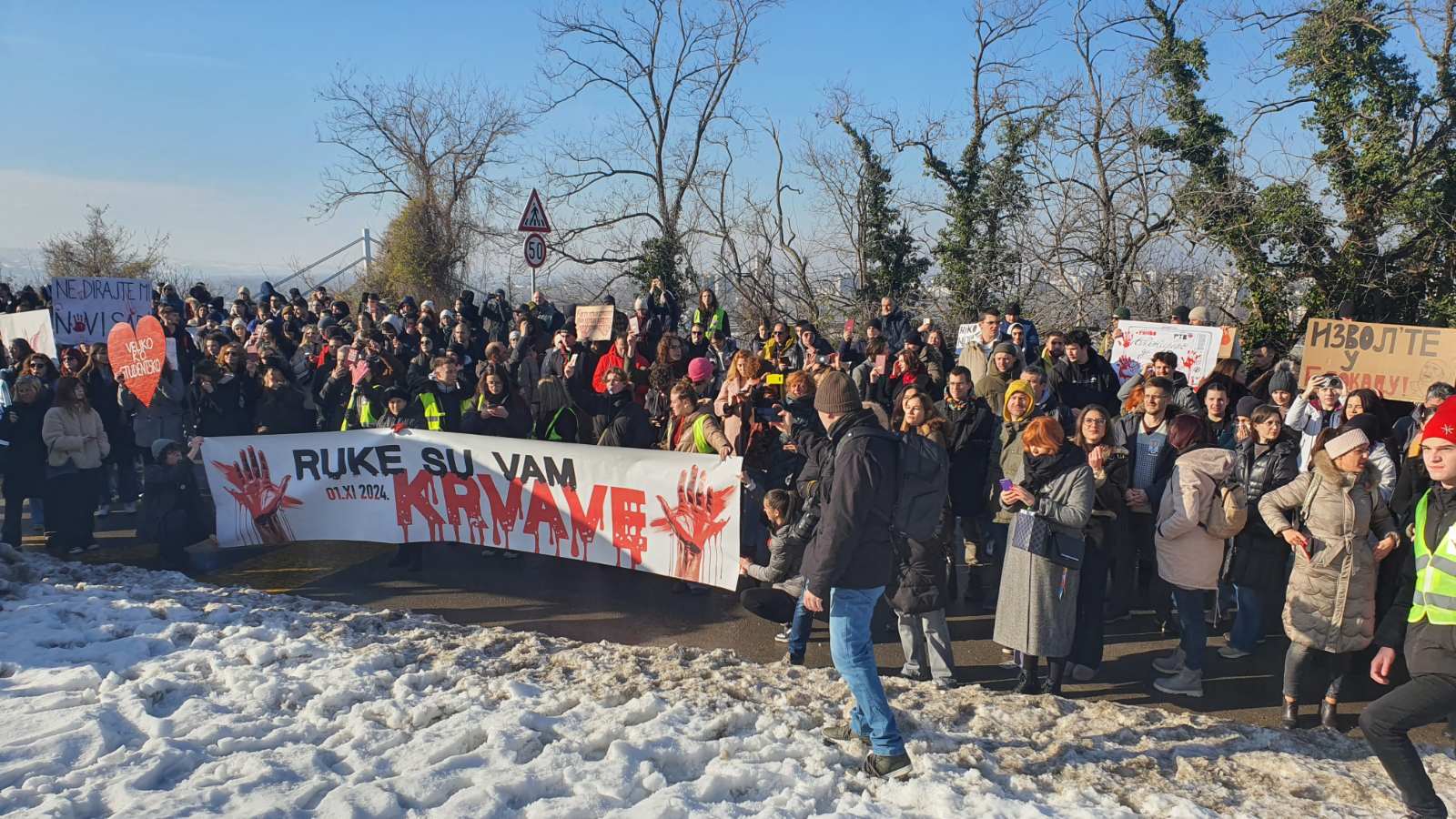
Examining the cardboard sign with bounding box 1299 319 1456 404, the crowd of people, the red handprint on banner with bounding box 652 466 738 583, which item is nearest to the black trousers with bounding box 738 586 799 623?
the crowd of people

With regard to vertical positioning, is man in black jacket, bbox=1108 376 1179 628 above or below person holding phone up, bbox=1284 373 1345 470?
below

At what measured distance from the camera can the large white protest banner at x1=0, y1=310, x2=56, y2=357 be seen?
12.0m

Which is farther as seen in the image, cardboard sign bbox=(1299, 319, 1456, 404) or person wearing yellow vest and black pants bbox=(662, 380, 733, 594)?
cardboard sign bbox=(1299, 319, 1456, 404)

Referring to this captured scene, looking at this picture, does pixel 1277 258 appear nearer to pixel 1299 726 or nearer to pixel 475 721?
pixel 1299 726

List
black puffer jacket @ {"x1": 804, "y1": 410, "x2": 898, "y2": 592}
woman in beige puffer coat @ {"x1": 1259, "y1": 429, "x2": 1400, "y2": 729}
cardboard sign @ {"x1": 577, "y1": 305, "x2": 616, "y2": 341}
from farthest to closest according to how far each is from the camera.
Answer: cardboard sign @ {"x1": 577, "y1": 305, "x2": 616, "y2": 341}
woman in beige puffer coat @ {"x1": 1259, "y1": 429, "x2": 1400, "y2": 729}
black puffer jacket @ {"x1": 804, "y1": 410, "x2": 898, "y2": 592}

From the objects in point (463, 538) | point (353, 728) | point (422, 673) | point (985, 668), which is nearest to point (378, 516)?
point (463, 538)

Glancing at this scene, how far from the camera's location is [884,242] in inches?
768

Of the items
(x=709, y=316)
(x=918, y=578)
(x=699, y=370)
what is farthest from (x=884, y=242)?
(x=918, y=578)

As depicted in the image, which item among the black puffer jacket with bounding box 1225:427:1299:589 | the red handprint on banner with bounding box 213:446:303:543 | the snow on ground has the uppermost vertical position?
the black puffer jacket with bounding box 1225:427:1299:589

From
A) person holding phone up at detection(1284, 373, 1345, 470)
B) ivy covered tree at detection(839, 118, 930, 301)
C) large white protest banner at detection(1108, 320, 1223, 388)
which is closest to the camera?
person holding phone up at detection(1284, 373, 1345, 470)

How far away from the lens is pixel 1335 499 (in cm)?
477

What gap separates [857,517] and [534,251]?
938 centimetres

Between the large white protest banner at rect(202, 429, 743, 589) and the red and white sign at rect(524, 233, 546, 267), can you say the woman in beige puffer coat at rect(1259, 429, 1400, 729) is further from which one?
the red and white sign at rect(524, 233, 546, 267)

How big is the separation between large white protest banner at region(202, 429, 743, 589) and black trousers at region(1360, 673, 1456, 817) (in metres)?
3.81
